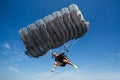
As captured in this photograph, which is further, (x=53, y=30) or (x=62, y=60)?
(x=62, y=60)

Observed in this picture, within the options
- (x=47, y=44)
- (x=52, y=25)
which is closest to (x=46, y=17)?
(x=52, y=25)

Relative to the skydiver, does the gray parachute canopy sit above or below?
above

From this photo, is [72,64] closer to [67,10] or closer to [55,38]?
[55,38]

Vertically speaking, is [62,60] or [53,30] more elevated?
[53,30]

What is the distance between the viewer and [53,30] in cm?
2745

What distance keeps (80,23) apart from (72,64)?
12.0 ft

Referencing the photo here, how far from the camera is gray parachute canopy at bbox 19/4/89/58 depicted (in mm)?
27016

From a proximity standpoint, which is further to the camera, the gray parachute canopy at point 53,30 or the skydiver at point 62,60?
the skydiver at point 62,60

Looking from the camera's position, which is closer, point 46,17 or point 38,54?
point 46,17

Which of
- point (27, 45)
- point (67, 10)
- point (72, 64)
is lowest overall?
point (72, 64)

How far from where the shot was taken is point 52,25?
89.0 ft

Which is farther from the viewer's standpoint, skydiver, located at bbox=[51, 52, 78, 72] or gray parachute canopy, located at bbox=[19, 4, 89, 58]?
skydiver, located at bbox=[51, 52, 78, 72]

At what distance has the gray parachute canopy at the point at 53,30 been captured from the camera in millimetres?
27016

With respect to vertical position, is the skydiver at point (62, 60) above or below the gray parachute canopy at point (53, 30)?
below
